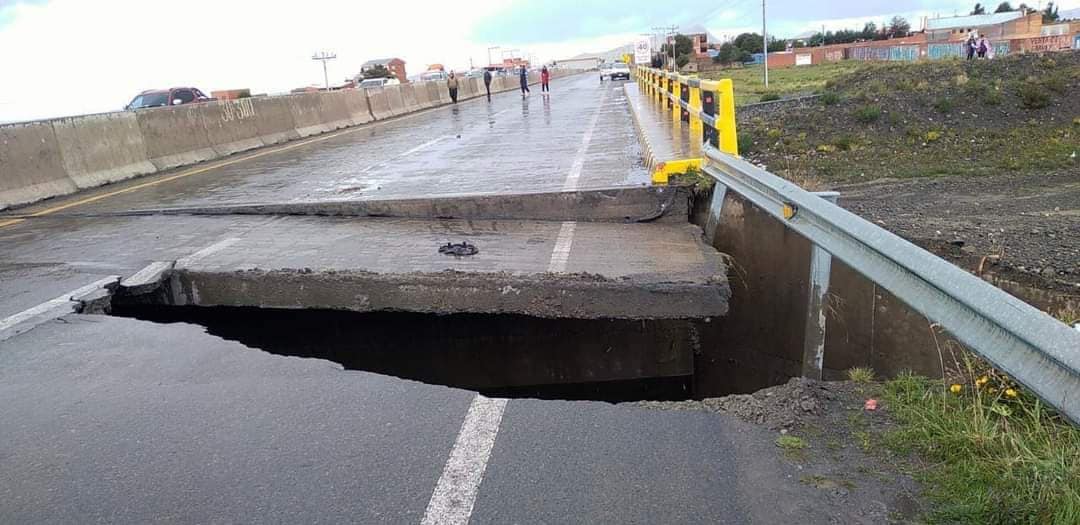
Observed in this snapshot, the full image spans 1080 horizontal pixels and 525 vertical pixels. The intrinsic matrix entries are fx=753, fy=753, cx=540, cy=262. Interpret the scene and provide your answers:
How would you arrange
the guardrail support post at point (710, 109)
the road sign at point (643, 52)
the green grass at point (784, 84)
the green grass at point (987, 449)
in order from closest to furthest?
the green grass at point (987, 449), the guardrail support post at point (710, 109), the green grass at point (784, 84), the road sign at point (643, 52)

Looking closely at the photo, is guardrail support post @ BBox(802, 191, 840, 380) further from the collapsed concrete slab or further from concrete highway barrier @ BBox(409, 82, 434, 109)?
concrete highway barrier @ BBox(409, 82, 434, 109)

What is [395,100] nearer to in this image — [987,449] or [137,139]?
[137,139]

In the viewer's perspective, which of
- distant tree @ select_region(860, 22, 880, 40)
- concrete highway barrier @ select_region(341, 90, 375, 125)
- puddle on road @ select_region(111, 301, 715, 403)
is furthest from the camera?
distant tree @ select_region(860, 22, 880, 40)

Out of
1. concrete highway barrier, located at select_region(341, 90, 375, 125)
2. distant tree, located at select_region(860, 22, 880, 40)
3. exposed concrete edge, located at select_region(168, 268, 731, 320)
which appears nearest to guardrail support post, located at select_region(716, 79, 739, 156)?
exposed concrete edge, located at select_region(168, 268, 731, 320)

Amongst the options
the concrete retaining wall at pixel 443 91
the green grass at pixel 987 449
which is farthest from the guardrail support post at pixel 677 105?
the concrete retaining wall at pixel 443 91

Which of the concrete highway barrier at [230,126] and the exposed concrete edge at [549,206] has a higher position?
the concrete highway barrier at [230,126]

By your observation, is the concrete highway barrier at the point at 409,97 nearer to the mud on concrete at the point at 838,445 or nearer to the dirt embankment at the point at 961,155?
the dirt embankment at the point at 961,155

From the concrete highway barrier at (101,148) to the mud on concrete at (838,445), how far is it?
442 inches

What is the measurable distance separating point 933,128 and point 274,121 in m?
14.8

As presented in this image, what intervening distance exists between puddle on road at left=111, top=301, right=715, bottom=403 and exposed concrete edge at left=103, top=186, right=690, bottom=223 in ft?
3.78

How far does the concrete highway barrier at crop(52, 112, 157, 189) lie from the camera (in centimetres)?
1154

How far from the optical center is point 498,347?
681cm

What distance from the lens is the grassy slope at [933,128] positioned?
42.3 ft

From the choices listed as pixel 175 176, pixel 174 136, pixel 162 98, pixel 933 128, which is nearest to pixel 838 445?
pixel 175 176
